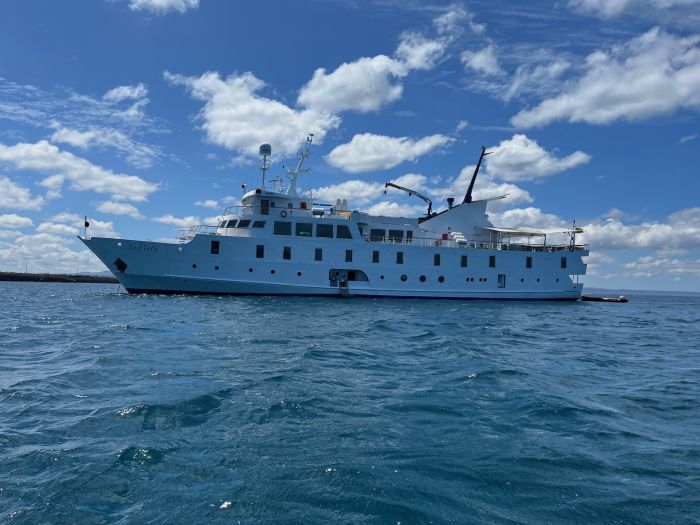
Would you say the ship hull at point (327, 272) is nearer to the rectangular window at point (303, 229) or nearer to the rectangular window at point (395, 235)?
the rectangular window at point (303, 229)

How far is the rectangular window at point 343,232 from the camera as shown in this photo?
1246 inches

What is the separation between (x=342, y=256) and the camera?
3134cm

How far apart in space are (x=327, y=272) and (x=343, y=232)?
3.06 meters

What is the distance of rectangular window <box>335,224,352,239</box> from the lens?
104ft

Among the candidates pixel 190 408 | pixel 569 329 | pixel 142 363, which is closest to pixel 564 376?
pixel 190 408

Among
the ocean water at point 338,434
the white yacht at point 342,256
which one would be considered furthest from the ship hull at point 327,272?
the ocean water at point 338,434

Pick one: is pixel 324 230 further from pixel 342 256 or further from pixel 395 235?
pixel 395 235

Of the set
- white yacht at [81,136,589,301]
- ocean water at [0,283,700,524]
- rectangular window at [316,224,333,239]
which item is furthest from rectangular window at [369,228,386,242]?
ocean water at [0,283,700,524]

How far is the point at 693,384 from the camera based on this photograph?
9.20 metres

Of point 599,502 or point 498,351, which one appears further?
point 498,351

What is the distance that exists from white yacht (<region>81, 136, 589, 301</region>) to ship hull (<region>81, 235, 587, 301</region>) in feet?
0.21

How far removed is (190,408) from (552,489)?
4.60 meters

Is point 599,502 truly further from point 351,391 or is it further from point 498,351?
point 498,351

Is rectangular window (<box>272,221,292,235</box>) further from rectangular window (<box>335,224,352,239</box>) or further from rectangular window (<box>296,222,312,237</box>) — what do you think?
rectangular window (<box>335,224,352,239</box>)
